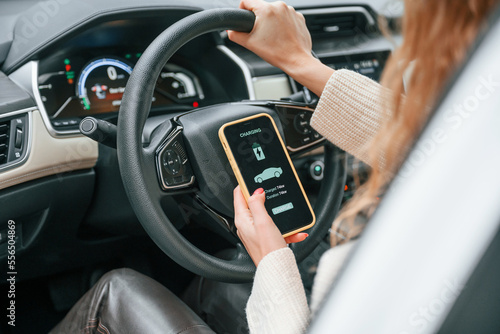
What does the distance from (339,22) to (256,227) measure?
3.75 ft

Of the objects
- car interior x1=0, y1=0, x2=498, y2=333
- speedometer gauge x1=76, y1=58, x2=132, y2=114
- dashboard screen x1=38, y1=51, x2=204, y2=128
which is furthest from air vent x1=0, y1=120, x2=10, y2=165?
Answer: speedometer gauge x1=76, y1=58, x2=132, y2=114

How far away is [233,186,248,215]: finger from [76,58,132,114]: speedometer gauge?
58 centimetres

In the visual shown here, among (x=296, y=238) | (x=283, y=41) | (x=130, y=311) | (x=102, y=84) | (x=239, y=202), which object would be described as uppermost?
(x=283, y=41)

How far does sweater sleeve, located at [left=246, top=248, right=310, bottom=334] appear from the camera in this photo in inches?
24.5

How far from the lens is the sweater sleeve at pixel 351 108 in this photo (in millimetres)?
917

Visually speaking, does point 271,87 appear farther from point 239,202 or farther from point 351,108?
point 239,202

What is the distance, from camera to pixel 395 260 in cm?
36

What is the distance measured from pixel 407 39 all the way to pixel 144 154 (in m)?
0.50

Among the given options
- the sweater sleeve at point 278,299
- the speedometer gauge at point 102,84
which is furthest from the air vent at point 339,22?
the sweater sleeve at point 278,299

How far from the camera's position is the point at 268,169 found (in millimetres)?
913

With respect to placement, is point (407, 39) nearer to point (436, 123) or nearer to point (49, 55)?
point (436, 123)

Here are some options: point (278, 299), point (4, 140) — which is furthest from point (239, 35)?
point (4, 140)

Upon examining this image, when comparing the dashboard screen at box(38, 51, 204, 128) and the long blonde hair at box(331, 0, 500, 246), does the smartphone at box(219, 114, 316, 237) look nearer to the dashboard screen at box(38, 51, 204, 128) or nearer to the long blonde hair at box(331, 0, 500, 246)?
the long blonde hair at box(331, 0, 500, 246)

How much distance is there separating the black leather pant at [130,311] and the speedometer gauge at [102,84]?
454mm
